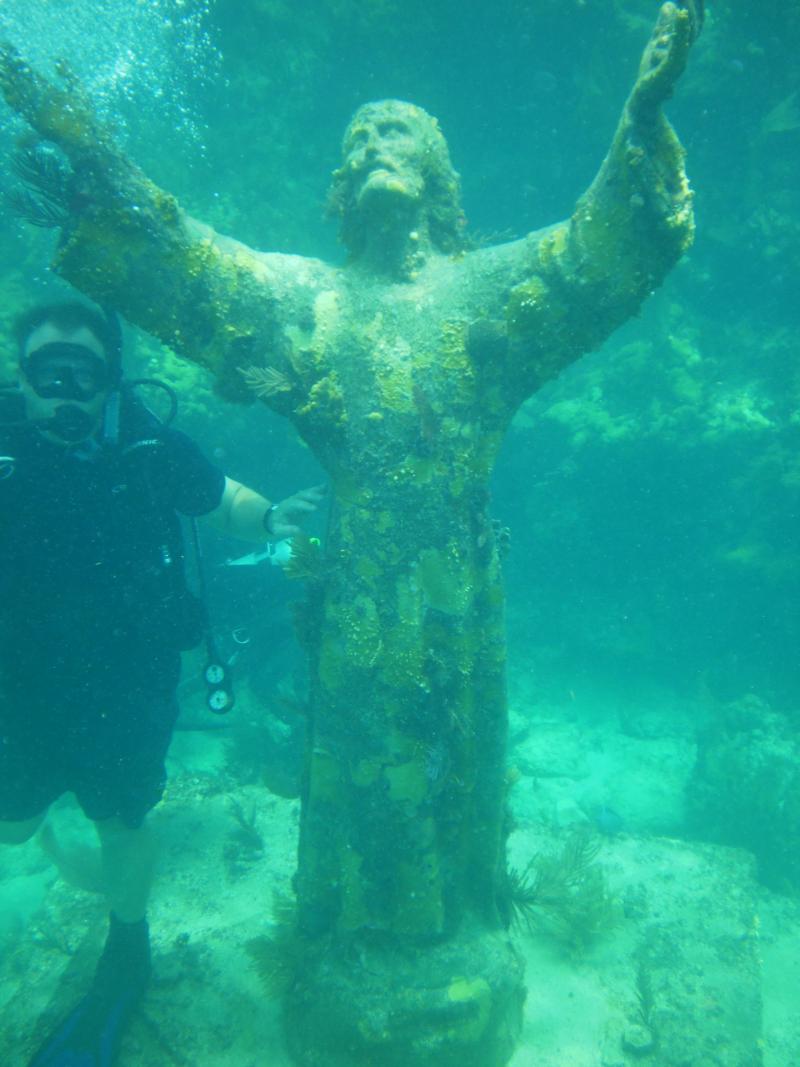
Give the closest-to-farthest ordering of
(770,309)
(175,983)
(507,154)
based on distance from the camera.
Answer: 1. (175,983)
2. (770,309)
3. (507,154)

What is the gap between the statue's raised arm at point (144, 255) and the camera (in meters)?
2.63

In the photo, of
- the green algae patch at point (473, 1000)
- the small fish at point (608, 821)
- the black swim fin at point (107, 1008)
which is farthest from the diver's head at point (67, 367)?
the small fish at point (608, 821)

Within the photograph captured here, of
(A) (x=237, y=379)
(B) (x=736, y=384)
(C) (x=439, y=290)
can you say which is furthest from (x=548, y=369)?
(B) (x=736, y=384)

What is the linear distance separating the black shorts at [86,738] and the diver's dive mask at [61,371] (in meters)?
1.61

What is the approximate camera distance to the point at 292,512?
156 inches

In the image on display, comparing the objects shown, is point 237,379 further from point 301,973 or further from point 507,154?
point 507,154

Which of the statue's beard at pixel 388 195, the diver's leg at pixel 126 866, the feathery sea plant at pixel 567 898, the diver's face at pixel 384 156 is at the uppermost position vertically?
the diver's face at pixel 384 156

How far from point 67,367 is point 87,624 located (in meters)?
1.53

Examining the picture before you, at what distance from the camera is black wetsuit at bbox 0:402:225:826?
3295 mm

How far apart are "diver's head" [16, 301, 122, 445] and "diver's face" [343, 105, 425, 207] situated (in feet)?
5.78

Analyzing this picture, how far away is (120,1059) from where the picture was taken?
125 inches

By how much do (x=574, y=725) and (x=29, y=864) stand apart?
8611mm

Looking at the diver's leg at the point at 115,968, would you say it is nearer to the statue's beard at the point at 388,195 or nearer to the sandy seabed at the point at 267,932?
the sandy seabed at the point at 267,932

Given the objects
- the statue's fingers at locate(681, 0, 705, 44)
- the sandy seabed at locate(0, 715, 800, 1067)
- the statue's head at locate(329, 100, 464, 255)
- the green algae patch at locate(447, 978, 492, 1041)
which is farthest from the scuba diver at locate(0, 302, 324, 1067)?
the statue's fingers at locate(681, 0, 705, 44)
